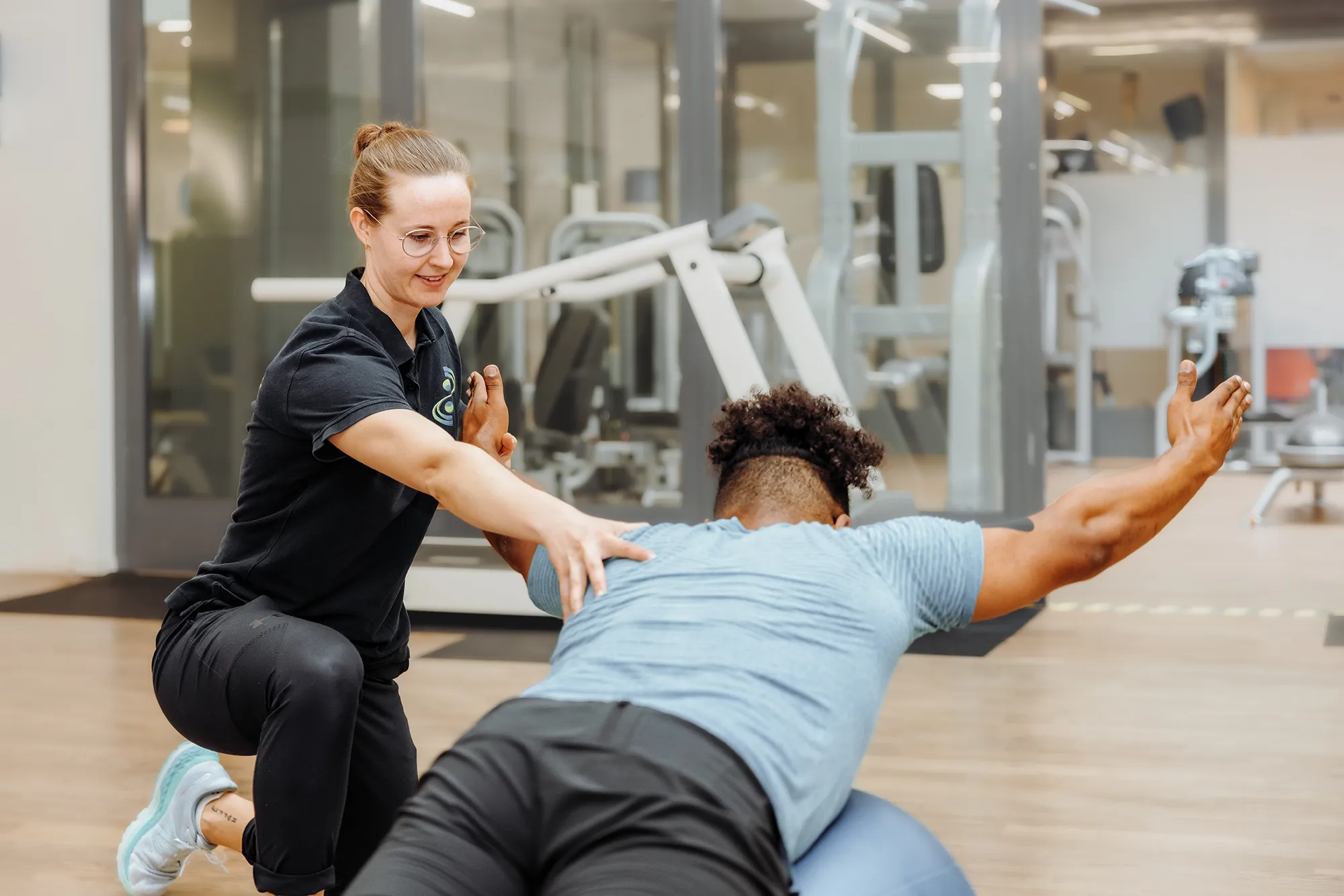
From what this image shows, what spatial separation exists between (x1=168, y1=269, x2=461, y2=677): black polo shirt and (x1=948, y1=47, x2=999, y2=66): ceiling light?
9.71 feet

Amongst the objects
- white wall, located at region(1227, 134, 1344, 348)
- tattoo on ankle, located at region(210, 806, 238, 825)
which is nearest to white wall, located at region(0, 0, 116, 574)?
tattoo on ankle, located at region(210, 806, 238, 825)

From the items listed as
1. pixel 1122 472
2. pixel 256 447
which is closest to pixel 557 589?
pixel 256 447

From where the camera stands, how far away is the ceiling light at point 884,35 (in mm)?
4336

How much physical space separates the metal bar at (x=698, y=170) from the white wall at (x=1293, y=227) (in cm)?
512

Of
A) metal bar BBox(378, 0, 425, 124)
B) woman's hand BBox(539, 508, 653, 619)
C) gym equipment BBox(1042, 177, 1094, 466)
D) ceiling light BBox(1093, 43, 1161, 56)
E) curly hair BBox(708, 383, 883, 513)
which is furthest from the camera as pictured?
ceiling light BBox(1093, 43, 1161, 56)

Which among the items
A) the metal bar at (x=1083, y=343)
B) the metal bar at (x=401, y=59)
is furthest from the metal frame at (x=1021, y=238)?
the metal bar at (x=1083, y=343)

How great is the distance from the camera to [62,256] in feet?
16.3

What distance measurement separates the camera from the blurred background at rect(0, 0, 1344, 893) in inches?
164

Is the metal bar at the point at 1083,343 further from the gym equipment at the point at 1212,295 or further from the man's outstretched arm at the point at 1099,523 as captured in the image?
the man's outstretched arm at the point at 1099,523

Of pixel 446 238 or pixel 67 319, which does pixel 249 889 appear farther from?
pixel 67 319

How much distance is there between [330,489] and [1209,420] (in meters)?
0.90

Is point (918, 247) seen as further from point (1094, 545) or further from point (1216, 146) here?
point (1216, 146)

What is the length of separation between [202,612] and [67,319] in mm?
3762

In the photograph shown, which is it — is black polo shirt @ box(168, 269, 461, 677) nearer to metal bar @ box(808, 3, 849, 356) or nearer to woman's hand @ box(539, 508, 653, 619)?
woman's hand @ box(539, 508, 653, 619)
